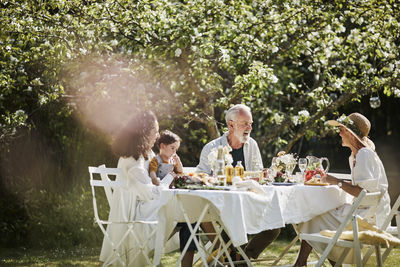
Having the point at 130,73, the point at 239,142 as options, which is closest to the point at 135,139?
the point at 239,142

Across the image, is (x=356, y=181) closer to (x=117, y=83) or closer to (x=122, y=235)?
(x=122, y=235)

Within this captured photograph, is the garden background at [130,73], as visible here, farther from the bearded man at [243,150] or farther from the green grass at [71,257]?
the bearded man at [243,150]

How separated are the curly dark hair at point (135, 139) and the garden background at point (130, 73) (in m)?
1.32

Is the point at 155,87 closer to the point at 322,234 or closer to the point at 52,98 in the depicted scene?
the point at 52,98

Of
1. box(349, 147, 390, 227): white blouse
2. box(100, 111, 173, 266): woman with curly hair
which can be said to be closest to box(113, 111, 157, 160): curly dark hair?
box(100, 111, 173, 266): woman with curly hair

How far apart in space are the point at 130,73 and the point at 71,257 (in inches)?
91.2

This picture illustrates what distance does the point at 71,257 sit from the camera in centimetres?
738

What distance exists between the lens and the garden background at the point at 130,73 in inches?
265

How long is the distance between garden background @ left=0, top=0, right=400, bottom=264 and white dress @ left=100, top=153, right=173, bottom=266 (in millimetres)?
1716

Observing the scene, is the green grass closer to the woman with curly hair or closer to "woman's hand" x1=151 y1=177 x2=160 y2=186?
the woman with curly hair

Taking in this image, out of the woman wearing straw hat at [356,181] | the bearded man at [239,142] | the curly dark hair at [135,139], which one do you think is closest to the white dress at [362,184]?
the woman wearing straw hat at [356,181]

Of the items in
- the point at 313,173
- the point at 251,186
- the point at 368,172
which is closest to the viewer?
the point at 251,186

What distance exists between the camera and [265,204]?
4.35 metres

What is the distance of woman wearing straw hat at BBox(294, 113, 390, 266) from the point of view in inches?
192
